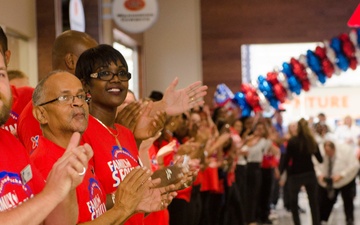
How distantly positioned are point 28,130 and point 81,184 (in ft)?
1.92

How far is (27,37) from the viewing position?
29.2ft

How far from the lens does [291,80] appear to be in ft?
39.7

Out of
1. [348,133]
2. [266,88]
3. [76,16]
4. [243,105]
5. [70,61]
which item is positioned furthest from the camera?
[348,133]

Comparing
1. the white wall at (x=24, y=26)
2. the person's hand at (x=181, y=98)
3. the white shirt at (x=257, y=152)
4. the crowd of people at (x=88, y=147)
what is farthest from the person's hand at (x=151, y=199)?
the white shirt at (x=257, y=152)

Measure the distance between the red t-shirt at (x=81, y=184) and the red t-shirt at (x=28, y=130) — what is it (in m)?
0.37

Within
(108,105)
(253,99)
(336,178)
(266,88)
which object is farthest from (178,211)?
(253,99)

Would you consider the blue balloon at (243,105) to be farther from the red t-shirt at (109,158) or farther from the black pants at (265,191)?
the red t-shirt at (109,158)

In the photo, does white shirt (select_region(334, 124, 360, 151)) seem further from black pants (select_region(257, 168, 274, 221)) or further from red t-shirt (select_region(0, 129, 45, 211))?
red t-shirt (select_region(0, 129, 45, 211))

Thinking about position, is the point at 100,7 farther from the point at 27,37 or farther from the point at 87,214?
the point at 87,214

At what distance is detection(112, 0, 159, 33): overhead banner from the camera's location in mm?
10523

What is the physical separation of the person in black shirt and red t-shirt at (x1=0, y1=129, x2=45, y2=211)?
8.58 meters

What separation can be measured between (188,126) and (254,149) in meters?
4.12

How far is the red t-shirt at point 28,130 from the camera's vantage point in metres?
3.21

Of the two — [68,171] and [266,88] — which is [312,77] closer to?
[266,88]
